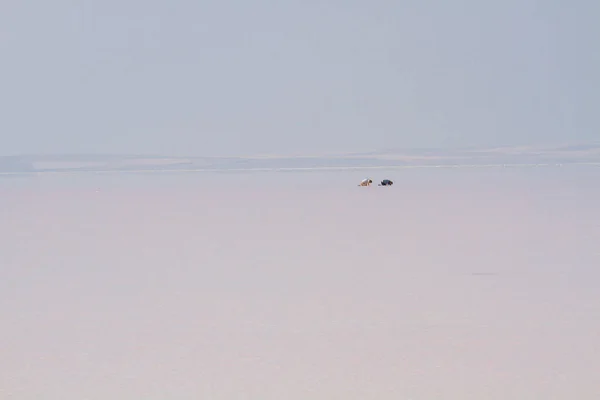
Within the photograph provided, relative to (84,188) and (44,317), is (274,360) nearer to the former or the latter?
(44,317)

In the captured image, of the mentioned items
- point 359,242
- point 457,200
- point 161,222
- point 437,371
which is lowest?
point 437,371

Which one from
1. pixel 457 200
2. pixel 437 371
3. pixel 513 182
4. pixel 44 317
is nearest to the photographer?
pixel 437 371

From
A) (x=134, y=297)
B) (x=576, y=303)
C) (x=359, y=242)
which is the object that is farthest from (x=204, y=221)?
(x=576, y=303)

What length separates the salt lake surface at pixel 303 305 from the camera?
149 inches

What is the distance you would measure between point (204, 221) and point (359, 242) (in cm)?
224

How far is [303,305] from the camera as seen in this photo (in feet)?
16.7

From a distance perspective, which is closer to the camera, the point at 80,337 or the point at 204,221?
the point at 80,337

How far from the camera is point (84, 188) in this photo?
51.5ft

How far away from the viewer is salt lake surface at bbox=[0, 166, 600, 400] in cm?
378

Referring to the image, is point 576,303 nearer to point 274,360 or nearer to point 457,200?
point 274,360

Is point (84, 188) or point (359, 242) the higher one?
point (84, 188)

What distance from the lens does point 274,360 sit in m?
4.04

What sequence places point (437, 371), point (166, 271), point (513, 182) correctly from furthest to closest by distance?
point (513, 182) → point (166, 271) → point (437, 371)

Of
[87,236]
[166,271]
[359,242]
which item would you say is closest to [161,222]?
[87,236]
